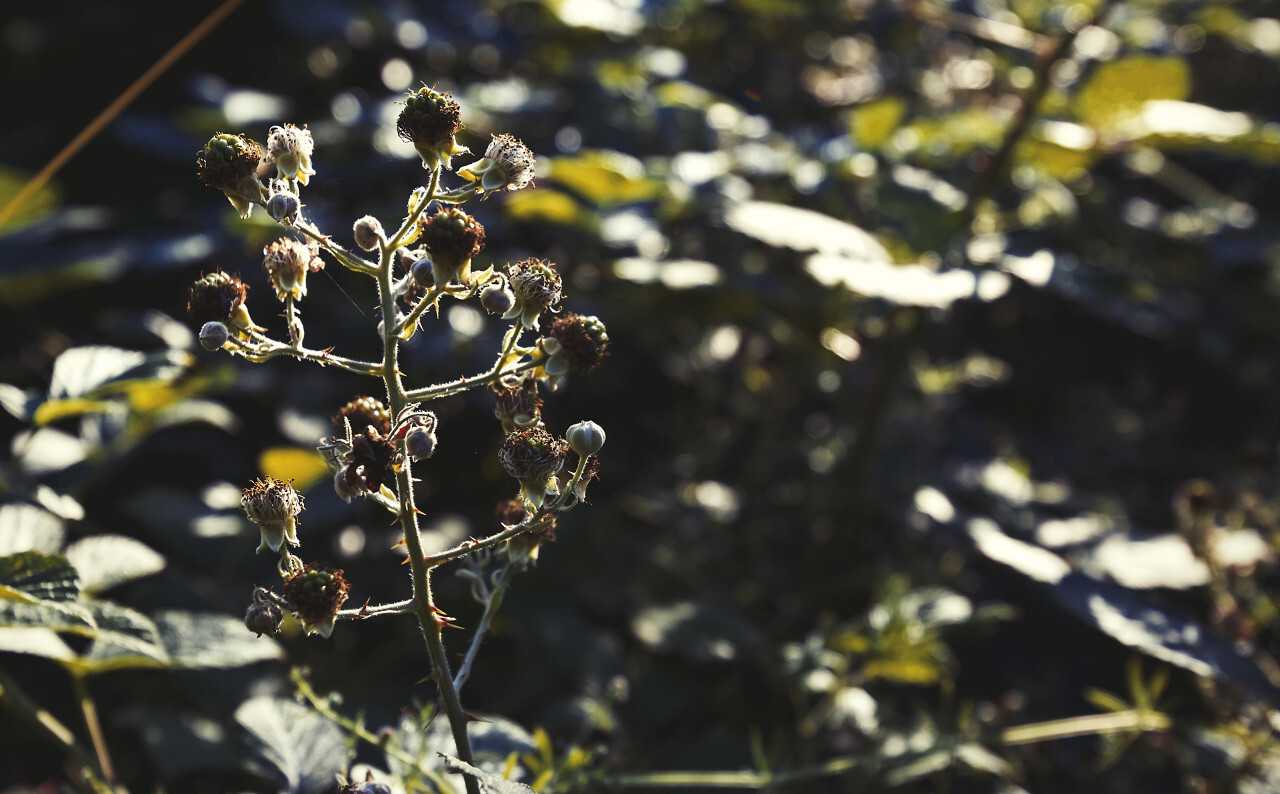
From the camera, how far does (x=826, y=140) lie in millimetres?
2797

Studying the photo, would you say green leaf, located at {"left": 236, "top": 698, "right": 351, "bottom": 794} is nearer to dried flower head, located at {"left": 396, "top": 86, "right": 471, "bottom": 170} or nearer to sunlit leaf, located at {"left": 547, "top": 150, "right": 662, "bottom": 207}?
dried flower head, located at {"left": 396, "top": 86, "right": 471, "bottom": 170}

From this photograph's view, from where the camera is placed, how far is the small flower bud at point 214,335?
3.05 feet

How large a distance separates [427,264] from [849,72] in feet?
11.6

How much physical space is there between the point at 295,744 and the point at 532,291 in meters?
0.71

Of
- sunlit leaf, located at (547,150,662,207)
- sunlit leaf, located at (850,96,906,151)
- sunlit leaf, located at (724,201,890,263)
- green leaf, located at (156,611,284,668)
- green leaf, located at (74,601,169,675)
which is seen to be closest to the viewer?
green leaf, located at (74,601,169,675)

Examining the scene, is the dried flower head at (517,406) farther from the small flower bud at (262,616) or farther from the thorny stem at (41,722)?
the thorny stem at (41,722)

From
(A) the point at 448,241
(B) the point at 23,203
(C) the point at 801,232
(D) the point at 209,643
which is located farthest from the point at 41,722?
(C) the point at 801,232

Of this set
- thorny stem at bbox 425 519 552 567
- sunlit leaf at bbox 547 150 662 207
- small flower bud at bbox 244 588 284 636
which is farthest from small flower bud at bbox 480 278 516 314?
sunlit leaf at bbox 547 150 662 207

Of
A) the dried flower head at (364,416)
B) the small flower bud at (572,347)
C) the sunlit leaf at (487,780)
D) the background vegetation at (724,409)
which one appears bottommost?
the background vegetation at (724,409)

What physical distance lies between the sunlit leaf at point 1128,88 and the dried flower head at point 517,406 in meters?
1.89

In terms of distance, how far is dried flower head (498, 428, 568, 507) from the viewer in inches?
38.3

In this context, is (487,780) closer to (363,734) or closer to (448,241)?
(363,734)

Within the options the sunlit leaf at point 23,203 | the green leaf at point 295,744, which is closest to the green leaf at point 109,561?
the green leaf at point 295,744

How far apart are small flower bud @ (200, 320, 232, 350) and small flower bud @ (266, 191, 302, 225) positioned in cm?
13
